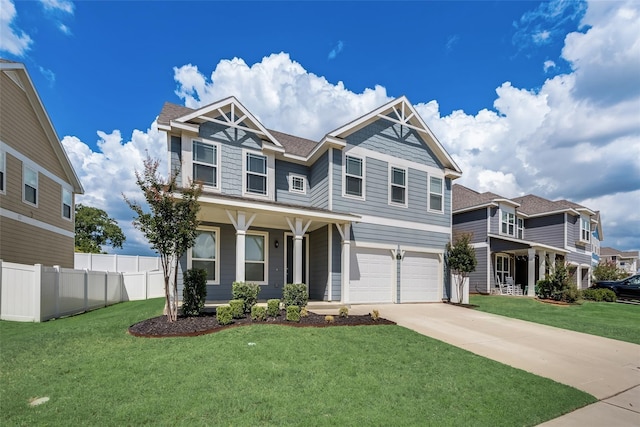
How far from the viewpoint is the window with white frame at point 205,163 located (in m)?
11.4

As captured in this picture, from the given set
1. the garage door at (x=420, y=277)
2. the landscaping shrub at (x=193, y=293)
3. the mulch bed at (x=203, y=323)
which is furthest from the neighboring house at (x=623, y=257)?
the landscaping shrub at (x=193, y=293)

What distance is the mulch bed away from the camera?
697 cm

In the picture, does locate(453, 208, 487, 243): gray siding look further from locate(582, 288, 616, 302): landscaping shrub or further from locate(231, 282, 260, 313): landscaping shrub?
locate(231, 282, 260, 313): landscaping shrub

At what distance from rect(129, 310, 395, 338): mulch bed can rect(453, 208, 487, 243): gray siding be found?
15314mm

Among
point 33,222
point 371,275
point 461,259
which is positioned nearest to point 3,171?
point 33,222

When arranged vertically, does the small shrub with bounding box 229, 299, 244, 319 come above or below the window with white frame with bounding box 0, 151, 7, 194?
below

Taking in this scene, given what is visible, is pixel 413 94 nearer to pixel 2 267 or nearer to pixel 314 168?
pixel 314 168

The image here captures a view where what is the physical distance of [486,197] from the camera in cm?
2219

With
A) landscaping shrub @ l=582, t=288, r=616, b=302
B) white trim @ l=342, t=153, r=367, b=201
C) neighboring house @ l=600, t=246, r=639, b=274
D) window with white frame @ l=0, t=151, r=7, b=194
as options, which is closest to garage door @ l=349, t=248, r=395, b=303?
white trim @ l=342, t=153, r=367, b=201

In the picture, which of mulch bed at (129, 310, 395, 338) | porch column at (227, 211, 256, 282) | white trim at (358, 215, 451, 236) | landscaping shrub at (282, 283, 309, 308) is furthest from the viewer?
white trim at (358, 215, 451, 236)

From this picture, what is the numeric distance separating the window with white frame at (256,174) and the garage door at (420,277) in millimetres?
6721

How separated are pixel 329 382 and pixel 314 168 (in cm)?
1029

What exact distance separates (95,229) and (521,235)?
42441 millimetres

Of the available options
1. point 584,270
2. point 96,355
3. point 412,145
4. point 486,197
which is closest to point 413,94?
point 412,145
